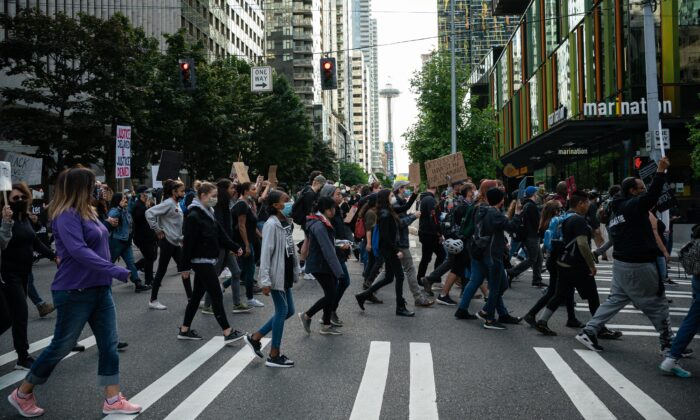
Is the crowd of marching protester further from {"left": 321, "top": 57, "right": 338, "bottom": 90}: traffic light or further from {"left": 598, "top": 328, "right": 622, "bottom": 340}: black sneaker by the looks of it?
{"left": 321, "top": 57, "right": 338, "bottom": 90}: traffic light

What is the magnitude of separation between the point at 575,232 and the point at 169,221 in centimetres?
585

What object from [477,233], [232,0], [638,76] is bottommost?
[477,233]

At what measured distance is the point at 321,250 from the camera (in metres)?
7.22

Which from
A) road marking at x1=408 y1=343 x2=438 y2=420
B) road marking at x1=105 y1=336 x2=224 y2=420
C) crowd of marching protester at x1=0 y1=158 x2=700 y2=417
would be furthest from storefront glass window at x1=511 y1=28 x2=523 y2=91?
road marking at x1=105 y1=336 x2=224 y2=420

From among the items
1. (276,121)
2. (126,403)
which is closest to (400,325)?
(126,403)

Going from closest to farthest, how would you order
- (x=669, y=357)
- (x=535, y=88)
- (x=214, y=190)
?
(x=669, y=357), (x=214, y=190), (x=535, y=88)

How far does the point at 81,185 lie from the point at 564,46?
34.6 m

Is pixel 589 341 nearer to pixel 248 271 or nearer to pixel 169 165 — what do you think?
pixel 248 271

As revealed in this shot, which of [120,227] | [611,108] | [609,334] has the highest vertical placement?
[611,108]

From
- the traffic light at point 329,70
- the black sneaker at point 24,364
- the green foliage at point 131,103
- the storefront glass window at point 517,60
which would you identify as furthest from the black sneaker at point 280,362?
the storefront glass window at point 517,60

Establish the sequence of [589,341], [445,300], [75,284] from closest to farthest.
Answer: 1. [75,284]
2. [589,341]
3. [445,300]

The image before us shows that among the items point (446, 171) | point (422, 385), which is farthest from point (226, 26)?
point (422, 385)

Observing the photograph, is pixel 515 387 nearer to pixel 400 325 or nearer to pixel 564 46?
pixel 400 325

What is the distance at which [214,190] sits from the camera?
748 cm
